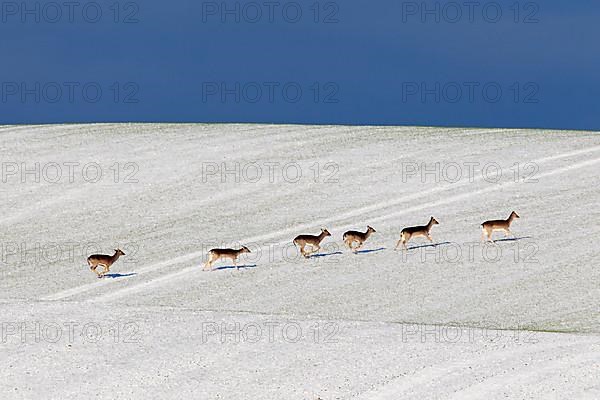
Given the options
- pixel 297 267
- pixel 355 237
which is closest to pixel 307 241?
pixel 297 267

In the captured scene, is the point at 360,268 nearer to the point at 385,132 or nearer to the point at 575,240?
the point at 575,240

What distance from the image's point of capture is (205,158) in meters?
51.5

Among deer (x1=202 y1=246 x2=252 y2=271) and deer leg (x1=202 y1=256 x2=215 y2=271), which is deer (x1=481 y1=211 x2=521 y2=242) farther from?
deer leg (x1=202 y1=256 x2=215 y2=271)

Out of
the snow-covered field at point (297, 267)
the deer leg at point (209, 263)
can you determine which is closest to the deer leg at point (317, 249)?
the snow-covered field at point (297, 267)

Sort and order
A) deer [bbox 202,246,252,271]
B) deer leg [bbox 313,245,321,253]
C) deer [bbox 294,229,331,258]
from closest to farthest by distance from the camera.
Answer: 1. deer [bbox 202,246,252,271]
2. deer [bbox 294,229,331,258]
3. deer leg [bbox 313,245,321,253]

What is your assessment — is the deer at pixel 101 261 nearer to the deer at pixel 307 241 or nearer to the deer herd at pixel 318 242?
the deer herd at pixel 318 242

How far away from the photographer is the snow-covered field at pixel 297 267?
2216cm

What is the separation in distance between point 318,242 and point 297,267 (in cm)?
137

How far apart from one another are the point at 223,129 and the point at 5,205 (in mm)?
15976

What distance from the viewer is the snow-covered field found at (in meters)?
22.2

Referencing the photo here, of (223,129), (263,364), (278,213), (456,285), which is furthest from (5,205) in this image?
(263,364)

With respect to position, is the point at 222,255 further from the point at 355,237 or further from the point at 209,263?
the point at 355,237

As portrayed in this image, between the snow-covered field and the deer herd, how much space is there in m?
0.38

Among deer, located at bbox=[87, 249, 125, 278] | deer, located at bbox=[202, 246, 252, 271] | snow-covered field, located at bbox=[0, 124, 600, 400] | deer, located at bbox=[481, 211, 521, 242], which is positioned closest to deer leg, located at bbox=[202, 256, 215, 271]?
deer, located at bbox=[202, 246, 252, 271]
